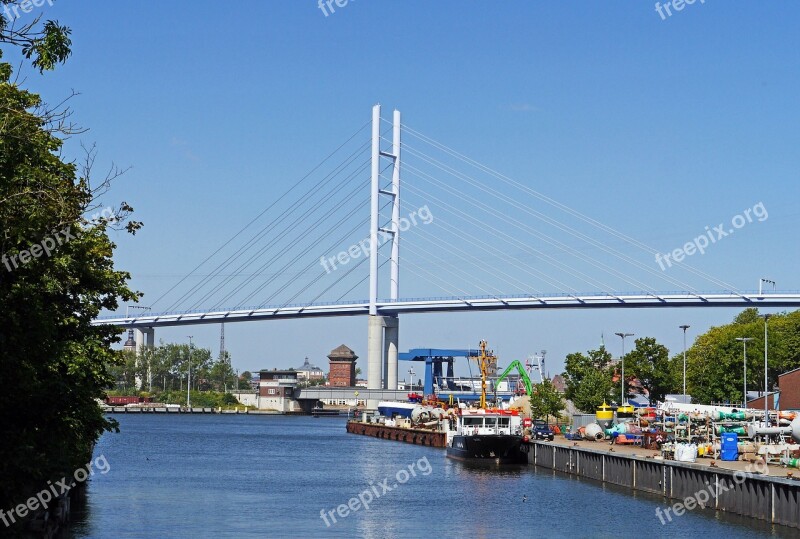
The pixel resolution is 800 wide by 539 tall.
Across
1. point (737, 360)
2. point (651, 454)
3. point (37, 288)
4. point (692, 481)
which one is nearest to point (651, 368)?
point (737, 360)

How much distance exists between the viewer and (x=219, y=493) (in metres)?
49.8

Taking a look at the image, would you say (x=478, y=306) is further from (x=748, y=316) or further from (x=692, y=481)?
(x=692, y=481)

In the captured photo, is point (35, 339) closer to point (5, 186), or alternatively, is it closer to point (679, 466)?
point (5, 186)

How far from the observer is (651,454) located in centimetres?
5506

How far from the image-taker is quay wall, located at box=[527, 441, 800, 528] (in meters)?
37.0

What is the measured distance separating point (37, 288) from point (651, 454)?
38959 mm

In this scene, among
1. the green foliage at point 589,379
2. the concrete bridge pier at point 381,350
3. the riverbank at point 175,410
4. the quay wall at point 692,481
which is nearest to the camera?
the quay wall at point 692,481

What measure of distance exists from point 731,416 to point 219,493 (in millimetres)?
33962

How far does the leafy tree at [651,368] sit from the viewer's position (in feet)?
328

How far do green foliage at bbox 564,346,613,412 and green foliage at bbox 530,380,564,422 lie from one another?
2.04m

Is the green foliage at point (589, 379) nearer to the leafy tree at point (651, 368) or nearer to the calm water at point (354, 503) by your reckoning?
the leafy tree at point (651, 368)

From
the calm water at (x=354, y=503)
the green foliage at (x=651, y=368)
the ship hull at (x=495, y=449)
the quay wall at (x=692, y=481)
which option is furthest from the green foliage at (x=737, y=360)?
the quay wall at (x=692, y=481)

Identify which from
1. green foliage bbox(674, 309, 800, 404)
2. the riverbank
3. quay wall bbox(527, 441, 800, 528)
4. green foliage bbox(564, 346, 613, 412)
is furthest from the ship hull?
the riverbank

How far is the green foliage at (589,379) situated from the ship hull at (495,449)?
24.0 metres
